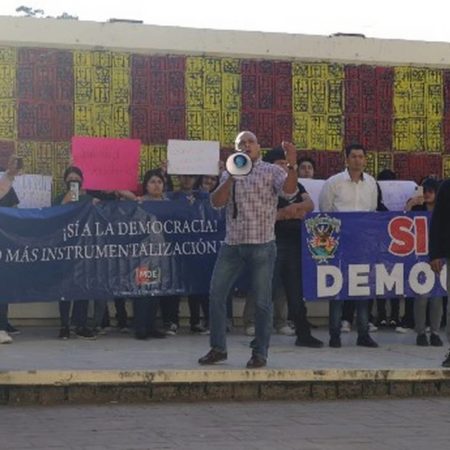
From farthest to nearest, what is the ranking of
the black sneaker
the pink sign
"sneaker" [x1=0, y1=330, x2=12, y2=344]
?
the pink sign
the black sneaker
"sneaker" [x1=0, y1=330, x2=12, y2=344]

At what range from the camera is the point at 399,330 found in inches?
508

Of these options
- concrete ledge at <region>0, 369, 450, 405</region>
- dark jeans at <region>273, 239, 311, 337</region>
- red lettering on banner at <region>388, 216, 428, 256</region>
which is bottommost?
concrete ledge at <region>0, 369, 450, 405</region>

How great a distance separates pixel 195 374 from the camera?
9.21 meters

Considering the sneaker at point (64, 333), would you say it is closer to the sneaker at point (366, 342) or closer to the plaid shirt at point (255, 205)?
the plaid shirt at point (255, 205)

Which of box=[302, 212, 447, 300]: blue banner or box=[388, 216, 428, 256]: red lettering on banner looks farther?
box=[388, 216, 428, 256]: red lettering on banner

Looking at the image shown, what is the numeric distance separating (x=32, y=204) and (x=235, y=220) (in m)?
3.54

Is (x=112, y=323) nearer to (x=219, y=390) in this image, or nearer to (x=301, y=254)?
(x=301, y=254)

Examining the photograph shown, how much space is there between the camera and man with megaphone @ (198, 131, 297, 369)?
9625 millimetres

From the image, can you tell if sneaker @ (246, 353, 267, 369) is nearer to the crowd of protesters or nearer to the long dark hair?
the crowd of protesters

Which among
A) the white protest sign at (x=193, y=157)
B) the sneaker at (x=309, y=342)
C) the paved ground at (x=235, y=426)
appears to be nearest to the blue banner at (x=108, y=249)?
the white protest sign at (x=193, y=157)

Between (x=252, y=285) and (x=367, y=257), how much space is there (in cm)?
265

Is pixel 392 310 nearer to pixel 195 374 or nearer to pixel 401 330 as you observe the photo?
pixel 401 330

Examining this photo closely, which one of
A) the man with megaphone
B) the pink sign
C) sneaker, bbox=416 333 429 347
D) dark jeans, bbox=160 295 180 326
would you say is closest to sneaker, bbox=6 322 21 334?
dark jeans, bbox=160 295 180 326

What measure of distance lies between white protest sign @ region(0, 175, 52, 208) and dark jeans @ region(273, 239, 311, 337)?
2792 millimetres
